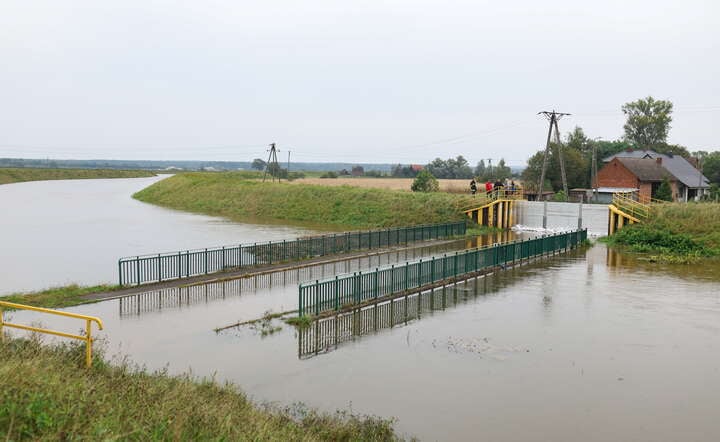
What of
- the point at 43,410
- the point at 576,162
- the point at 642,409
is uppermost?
the point at 576,162

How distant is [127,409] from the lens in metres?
9.22

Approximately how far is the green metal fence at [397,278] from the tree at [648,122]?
76100 millimetres

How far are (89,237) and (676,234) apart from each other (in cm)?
3363

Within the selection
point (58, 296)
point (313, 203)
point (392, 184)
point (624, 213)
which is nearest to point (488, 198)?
point (624, 213)

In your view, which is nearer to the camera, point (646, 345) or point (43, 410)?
point (43, 410)

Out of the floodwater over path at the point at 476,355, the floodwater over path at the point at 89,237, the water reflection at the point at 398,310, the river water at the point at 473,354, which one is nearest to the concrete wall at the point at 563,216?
the floodwater over path at the point at 89,237

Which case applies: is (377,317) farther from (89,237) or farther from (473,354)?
(89,237)

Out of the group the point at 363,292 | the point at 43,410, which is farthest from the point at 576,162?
the point at 43,410

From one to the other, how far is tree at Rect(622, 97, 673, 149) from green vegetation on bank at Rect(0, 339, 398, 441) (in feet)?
314

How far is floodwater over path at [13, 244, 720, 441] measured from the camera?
1158 cm

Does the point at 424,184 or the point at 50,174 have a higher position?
the point at 50,174

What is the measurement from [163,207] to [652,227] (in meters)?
49.4

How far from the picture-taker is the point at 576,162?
65.2m

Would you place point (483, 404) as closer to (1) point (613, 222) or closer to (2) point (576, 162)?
(1) point (613, 222)
